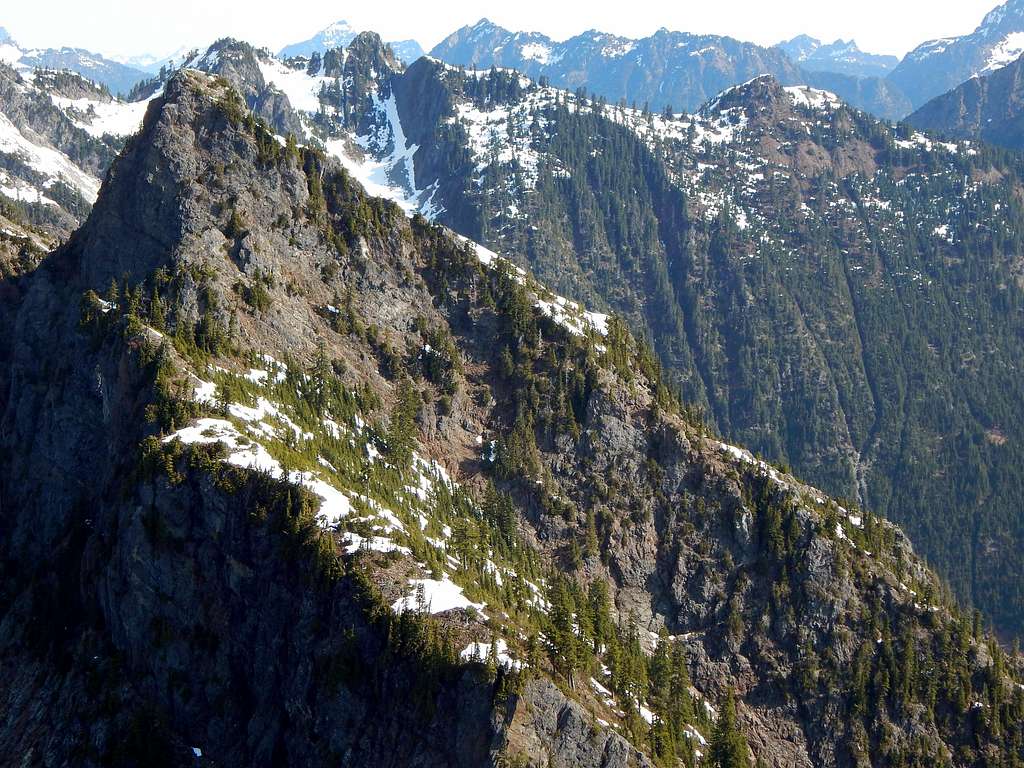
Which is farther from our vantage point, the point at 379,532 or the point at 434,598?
the point at 379,532

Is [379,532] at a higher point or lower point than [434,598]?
higher

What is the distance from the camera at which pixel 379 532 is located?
110 metres

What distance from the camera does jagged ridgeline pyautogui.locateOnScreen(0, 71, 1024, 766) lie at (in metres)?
101

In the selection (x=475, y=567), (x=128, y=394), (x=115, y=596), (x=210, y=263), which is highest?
(x=210, y=263)

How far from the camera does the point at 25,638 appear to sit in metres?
124

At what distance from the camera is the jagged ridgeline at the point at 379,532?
333 ft

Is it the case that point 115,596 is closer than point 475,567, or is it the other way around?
point 115,596

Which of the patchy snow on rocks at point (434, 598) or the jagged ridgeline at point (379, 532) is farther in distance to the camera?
the jagged ridgeline at point (379, 532)

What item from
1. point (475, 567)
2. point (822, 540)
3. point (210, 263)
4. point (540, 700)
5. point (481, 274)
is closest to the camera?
point (540, 700)

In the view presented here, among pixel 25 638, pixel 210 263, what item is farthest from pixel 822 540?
pixel 25 638

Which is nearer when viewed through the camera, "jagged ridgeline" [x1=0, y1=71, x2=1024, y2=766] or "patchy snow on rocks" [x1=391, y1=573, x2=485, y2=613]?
"patchy snow on rocks" [x1=391, y1=573, x2=485, y2=613]

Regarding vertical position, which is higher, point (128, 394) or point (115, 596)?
point (128, 394)

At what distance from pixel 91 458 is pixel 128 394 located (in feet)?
52.3

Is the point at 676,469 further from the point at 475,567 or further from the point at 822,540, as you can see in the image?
the point at 475,567
